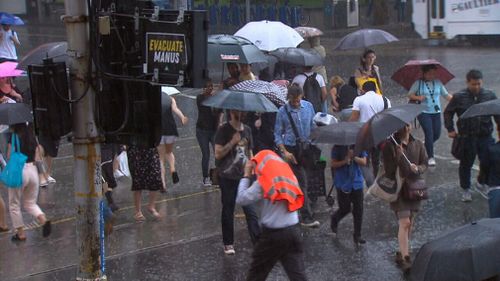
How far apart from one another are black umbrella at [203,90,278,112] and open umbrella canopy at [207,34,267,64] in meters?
2.45

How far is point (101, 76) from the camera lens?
5.39 m

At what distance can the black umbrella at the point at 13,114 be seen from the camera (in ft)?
27.8

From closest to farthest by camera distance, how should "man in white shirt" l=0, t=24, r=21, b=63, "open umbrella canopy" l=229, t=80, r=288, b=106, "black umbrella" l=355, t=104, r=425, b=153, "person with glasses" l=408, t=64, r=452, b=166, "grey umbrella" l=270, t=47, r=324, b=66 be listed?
"black umbrella" l=355, t=104, r=425, b=153, "open umbrella canopy" l=229, t=80, r=288, b=106, "person with glasses" l=408, t=64, r=452, b=166, "grey umbrella" l=270, t=47, r=324, b=66, "man in white shirt" l=0, t=24, r=21, b=63

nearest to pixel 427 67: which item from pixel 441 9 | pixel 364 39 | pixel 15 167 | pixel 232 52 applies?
pixel 364 39

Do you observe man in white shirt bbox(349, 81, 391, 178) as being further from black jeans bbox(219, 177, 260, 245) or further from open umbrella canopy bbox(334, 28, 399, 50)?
open umbrella canopy bbox(334, 28, 399, 50)

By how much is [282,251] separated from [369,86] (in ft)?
15.4

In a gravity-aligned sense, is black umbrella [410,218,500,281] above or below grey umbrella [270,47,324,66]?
below

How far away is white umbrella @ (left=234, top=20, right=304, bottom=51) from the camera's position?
13.3 m

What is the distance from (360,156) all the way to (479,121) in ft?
6.06

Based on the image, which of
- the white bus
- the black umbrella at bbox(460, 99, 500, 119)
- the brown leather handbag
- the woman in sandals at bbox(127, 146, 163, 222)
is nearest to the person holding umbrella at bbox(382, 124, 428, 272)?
the brown leather handbag

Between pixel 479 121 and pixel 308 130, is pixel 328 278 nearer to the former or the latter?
pixel 308 130

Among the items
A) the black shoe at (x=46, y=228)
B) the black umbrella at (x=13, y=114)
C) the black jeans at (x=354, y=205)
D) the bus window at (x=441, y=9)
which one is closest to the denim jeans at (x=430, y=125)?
the black jeans at (x=354, y=205)

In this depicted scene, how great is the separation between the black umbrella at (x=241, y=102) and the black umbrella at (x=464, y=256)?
325cm

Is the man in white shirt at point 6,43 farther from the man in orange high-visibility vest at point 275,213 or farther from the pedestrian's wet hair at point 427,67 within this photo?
the man in orange high-visibility vest at point 275,213
